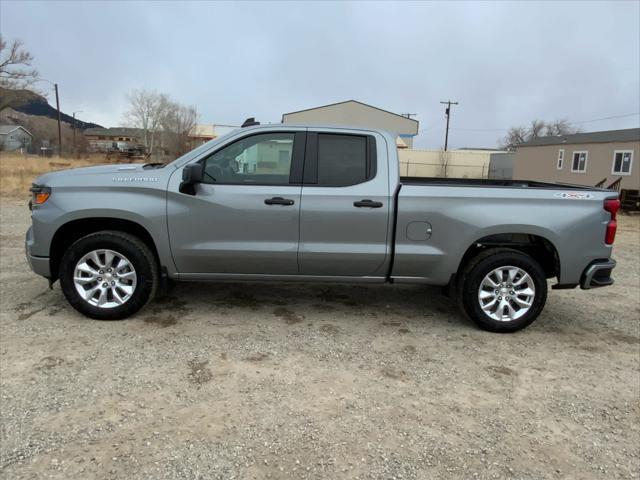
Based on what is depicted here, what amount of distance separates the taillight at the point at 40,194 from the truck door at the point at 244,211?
3.68 feet

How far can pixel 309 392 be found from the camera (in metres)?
3.36

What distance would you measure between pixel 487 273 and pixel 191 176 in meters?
2.84

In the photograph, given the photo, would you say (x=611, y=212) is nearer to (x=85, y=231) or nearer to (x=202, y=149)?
(x=202, y=149)

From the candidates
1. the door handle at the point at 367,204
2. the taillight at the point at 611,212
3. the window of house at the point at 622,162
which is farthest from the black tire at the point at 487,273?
Answer: the window of house at the point at 622,162

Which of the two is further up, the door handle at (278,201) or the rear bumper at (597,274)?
the door handle at (278,201)

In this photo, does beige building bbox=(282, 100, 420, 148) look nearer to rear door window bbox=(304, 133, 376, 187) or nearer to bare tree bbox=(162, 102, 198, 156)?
bare tree bbox=(162, 102, 198, 156)

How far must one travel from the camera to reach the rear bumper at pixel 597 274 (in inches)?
176

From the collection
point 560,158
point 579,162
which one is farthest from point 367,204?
point 560,158

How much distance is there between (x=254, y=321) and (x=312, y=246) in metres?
0.95

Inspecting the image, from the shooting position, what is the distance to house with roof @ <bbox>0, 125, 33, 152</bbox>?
64281 mm

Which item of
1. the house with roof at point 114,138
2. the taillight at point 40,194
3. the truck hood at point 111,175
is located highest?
the house with roof at point 114,138

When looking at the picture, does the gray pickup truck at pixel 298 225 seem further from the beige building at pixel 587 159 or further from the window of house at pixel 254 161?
the beige building at pixel 587 159

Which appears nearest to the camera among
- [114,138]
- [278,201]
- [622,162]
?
[278,201]

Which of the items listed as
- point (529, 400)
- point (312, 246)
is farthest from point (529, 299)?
point (312, 246)
